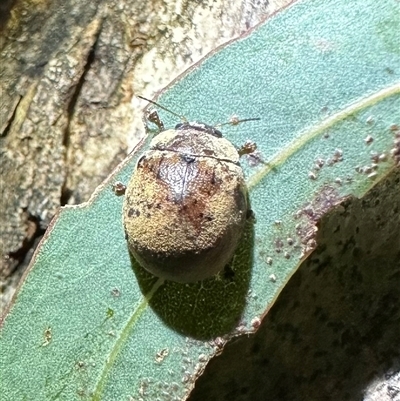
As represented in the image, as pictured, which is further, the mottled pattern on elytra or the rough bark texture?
the rough bark texture

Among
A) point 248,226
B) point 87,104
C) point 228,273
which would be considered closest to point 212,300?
point 228,273

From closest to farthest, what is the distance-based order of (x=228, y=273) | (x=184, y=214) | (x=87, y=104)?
1. (x=184, y=214)
2. (x=228, y=273)
3. (x=87, y=104)

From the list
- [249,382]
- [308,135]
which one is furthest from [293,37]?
[249,382]

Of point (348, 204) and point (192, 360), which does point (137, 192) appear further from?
point (348, 204)

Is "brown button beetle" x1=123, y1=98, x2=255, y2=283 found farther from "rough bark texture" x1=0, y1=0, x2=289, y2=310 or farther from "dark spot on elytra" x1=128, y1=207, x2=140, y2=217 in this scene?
"rough bark texture" x1=0, y1=0, x2=289, y2=310

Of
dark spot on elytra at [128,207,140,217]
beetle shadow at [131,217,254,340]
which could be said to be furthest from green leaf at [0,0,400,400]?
dark spot on elytra at [128,207,140,217]

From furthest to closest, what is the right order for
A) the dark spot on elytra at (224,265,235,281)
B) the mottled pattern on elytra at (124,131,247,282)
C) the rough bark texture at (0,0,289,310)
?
the rough bark texture at (0,0,289,310) < the dark spot on elytra at (224,265,235,281) < the mottled pattern on elytra at (124,131,247,282)

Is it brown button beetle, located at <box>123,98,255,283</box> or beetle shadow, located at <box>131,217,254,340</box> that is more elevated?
brown button beetle, located at <box>123,98,255,283</box>

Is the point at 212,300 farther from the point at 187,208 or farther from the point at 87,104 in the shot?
the point at 87,104
